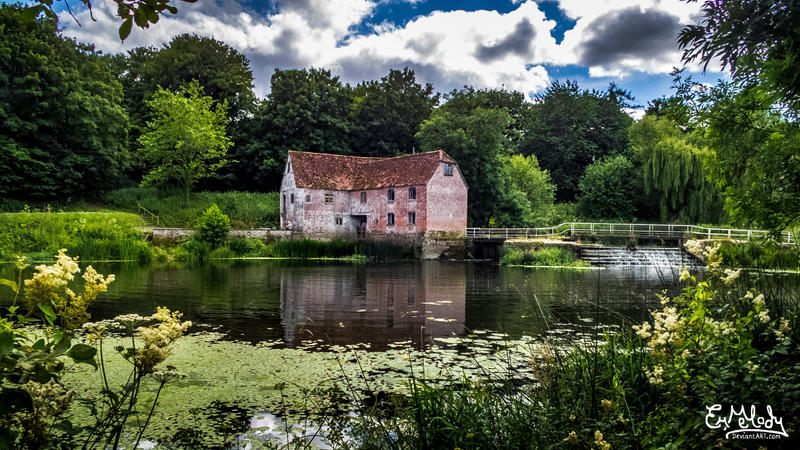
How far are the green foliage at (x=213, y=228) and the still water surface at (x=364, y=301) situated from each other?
8615 millimetres

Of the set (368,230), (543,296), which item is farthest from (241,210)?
(543,296)

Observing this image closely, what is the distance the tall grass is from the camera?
1615 inches

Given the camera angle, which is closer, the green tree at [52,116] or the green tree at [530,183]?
the green tree at [52,116]

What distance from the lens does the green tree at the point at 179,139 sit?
43.8 metres

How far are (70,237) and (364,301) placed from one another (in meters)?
20.8

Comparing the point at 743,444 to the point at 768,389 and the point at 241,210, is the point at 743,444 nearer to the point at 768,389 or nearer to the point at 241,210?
the point at 768,389

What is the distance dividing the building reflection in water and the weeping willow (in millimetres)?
25578

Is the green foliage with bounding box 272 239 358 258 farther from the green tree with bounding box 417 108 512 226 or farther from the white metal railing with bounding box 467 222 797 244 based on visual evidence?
the green tree with bounding box 417 108 512 226

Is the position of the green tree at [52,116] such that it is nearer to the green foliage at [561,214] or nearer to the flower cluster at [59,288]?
the green foliage at [561,214]

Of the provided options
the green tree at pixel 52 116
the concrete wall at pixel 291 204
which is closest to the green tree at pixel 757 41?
the concrete wall at pixel 291 204

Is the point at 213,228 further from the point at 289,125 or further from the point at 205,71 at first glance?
the point at 205,71

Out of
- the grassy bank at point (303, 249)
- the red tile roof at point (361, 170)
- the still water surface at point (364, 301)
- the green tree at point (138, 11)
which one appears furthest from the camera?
the red tile roof at point (361, 170)
